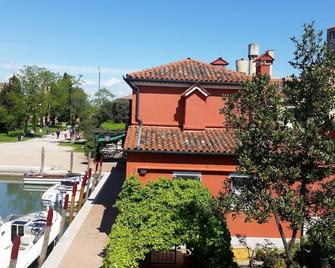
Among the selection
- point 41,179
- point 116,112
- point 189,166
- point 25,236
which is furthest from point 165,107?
point 116,112

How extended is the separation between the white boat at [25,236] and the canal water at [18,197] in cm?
801

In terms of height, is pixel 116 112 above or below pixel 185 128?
above

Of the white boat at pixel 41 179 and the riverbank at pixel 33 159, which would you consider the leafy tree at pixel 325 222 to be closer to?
the white boat at pixel 41 179

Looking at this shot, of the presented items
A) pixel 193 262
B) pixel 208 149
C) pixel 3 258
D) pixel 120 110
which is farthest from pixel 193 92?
pixel 120 110

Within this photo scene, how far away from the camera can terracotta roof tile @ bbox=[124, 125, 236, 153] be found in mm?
16422

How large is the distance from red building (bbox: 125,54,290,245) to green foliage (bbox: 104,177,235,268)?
4104 mm

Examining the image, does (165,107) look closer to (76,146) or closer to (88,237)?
(88,237)

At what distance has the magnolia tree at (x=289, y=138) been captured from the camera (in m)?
7.54

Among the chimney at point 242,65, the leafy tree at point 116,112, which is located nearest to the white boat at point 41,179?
the chimney at point 242,65

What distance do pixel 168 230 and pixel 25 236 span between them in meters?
9.23

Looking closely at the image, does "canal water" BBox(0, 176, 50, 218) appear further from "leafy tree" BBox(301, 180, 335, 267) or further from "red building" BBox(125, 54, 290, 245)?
"leafy tree" BBox(301, 180, 335, 267)

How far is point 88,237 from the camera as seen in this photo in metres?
16.4

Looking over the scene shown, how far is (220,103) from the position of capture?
1939cm

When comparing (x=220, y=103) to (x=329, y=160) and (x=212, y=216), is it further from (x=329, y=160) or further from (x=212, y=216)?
(x=329, y=160)
